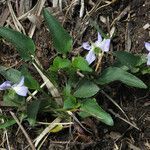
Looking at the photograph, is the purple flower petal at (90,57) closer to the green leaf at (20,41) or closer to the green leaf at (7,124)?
the green leaf at (20,41)

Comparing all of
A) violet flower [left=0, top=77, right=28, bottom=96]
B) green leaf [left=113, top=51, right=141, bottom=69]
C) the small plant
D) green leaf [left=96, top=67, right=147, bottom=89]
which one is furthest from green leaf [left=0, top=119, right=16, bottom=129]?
green leaf [left=113, top=51, right=141, bottom=69]

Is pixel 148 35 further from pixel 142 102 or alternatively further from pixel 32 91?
A: pixel 32 91

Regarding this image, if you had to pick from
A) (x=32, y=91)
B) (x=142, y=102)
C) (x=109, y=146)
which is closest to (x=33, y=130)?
(x=32, y=91)

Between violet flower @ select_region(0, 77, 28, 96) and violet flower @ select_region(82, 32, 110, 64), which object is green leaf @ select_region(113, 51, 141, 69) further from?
violet flower @ select_region(0, 77, 28, 96)

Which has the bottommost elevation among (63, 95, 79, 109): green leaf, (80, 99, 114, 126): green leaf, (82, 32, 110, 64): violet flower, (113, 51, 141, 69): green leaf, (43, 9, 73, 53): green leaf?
(80, 99, 114, 126): green leaf

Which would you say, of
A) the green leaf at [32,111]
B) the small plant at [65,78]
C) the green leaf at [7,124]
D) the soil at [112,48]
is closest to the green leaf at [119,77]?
the small plant at [65,78]

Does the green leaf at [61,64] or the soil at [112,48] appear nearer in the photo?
the green leaf at [61,64]
